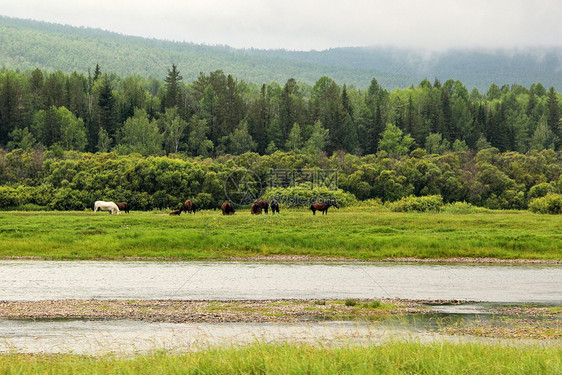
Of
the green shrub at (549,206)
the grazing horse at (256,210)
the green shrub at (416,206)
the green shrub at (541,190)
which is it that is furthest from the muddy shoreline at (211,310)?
the green shrub at (541,190)

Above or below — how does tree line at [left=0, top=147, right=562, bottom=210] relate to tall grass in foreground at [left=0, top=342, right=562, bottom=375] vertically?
below

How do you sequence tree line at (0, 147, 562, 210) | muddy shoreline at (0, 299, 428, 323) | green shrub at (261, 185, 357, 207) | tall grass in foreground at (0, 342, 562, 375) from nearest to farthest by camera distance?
tall grass in foreground at (0, 342, 562, 375) < muddy shoreline at (0, 299, 428, 323) < green shrub at (261, 185, 357, 207) < tree line at (0, 147, 562, 210)

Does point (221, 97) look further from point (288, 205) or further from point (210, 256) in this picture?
point (210, 256)

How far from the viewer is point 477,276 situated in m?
36.0

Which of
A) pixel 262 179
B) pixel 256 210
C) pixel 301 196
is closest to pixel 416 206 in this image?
pixel 301 196

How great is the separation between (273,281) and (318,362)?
1923cm

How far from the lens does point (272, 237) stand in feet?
157

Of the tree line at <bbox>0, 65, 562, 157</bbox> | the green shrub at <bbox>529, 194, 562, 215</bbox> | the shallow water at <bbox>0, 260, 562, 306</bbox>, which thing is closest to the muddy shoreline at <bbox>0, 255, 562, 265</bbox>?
the shallow water at <bbox>0, 260, 562, 306</bbox>

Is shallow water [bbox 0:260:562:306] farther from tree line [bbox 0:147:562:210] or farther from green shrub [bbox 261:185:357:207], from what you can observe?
tree line [bbox 0:147:562:210]

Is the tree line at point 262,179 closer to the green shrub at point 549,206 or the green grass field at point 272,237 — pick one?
the green shrub at point 549,206

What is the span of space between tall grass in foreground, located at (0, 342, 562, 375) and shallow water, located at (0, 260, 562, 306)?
12.2 m

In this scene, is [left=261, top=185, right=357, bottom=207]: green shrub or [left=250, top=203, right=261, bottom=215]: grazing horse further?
[left=261, top=185, right=357, bottom=207]: green shrub

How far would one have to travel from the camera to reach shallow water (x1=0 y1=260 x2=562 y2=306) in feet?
91.4

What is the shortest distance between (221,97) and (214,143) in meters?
15.4
